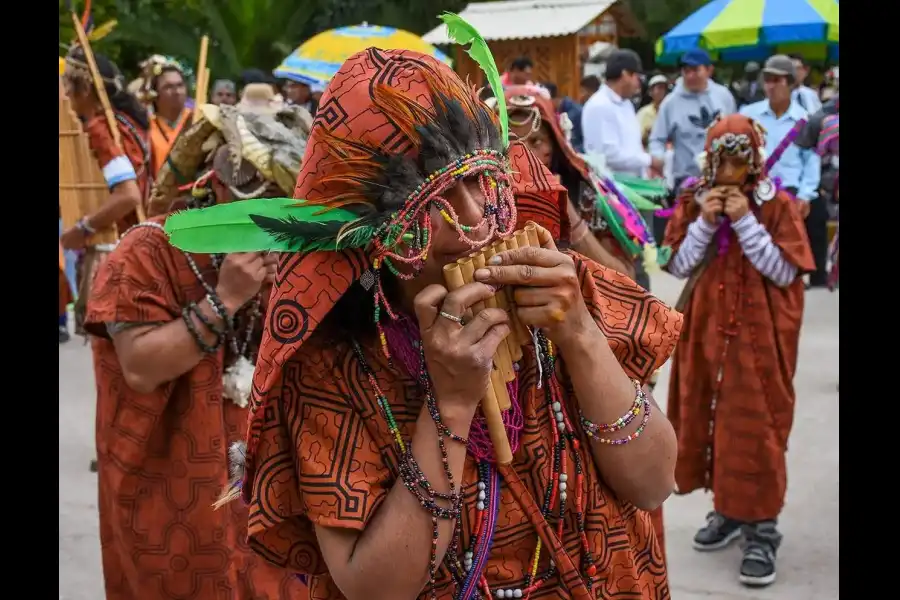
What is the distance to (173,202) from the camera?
3156mm

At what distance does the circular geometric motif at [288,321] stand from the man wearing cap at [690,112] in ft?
30.0

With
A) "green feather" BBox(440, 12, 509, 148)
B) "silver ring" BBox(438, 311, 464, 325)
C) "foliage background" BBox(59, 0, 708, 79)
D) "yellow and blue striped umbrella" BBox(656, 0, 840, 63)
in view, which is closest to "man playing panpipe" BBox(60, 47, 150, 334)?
"green feather" BBox(440, 12, 509, 148)

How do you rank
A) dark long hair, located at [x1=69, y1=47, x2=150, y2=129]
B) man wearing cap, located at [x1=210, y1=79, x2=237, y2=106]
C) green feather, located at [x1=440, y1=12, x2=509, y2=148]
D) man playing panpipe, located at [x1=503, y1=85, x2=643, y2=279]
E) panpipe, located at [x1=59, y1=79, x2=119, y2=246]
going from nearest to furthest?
green feather, located at [x1=440, y1=12, x2=509, y2=148] < man playing panpipe, located at [x1=503, y1=85, x2=643, y2=279] < dark long hair, located at [x1=69, y1=47, x2=150, y2=129] < panpipe, located at [x1=59, y1=79, x2=119, y2=246] < man wearing cap, located at [x1=210, y1=79, x2=237, y2=106]

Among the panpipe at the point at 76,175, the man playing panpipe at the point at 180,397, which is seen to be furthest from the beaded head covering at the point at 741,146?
the panpipe at the point at 76,175

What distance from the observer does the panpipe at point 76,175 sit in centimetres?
655

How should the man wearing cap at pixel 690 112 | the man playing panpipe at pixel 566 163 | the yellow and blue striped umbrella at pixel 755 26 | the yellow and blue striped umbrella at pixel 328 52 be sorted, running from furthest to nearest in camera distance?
the yellow and blue striped umbrella at pixel 755 26 → the yellow and blue striped umbrella at pixel 328 52 → the man wearing cap at pixel 690 112 → the man playing panpipe at pixel 566 163

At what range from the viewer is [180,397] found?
10.3ft

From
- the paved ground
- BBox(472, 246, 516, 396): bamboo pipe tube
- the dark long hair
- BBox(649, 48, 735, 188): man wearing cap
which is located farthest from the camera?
BBox(649, 48, 735, 188): man wearing cap

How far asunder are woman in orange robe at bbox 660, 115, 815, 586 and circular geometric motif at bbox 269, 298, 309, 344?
3.36m

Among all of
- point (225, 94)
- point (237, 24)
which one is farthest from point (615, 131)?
point (237, 24)

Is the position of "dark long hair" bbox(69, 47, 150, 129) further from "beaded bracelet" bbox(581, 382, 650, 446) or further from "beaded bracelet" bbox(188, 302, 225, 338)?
"beaded bracelet" bbox(581, 382, 650, 446)

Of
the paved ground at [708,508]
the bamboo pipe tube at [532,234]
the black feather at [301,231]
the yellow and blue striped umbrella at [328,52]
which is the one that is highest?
the yellow and blue striped umbrella at [328,52]

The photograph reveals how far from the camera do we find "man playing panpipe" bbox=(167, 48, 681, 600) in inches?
63.9

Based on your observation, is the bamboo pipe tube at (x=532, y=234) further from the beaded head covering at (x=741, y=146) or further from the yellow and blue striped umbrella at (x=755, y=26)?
the yellow and blue striped umbrella at (x=755, y=26)
